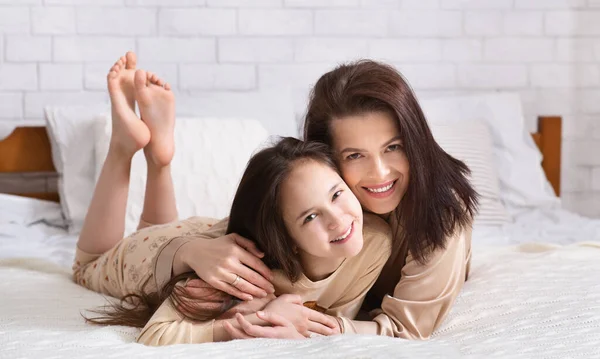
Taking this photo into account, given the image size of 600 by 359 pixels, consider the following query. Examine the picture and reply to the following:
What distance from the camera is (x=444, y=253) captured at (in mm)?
1401

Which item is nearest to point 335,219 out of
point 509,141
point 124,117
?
point 124,117

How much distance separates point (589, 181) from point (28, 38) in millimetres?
2130

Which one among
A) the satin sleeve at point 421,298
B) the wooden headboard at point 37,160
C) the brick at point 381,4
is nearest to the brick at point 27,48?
the wooden headboard at point 37,160

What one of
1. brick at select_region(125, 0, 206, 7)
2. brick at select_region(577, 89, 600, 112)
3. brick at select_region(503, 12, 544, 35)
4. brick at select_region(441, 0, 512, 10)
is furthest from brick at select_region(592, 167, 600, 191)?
brick at select_region(125, 0, 206, 7)

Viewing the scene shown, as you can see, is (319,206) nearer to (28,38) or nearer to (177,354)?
(177,354)

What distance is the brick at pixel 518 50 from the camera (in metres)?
3.02

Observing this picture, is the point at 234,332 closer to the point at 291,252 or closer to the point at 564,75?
the point at 291,252

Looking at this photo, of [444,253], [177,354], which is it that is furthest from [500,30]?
[177,354]

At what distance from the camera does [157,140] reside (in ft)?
6.18

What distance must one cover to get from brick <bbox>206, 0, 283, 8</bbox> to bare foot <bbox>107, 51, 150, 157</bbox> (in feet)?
3.10

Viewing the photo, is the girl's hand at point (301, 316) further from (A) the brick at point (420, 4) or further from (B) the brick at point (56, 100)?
(A) the brick at point (420, 4)

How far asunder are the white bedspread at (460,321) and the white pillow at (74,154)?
1.49ft

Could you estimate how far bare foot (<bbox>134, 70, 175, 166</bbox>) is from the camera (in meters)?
1.86

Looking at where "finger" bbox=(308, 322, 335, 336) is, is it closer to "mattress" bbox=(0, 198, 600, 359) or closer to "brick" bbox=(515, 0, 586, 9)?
"mattress" bbox=(0, 198, 600, 359)
